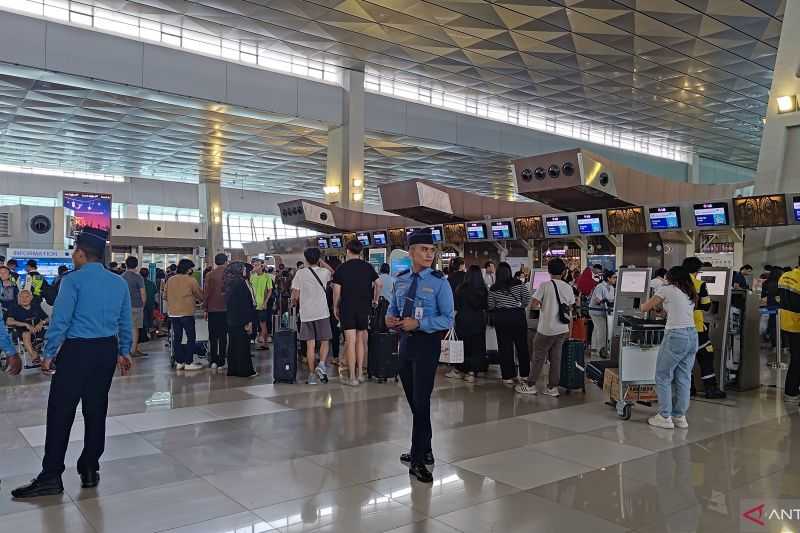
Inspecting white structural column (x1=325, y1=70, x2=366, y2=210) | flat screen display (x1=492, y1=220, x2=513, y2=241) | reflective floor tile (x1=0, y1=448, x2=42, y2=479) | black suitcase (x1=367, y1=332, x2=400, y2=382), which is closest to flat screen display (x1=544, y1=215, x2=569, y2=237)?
flat screen display (x1=492, y1=220, x2=513, y2=241)

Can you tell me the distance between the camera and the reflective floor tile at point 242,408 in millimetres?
6195

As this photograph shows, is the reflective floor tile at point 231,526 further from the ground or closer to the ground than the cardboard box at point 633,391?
closer to the ground

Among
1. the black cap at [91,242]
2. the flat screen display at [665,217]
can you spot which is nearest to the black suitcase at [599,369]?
the black cap at [91,242]

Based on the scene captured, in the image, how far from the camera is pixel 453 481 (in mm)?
4195

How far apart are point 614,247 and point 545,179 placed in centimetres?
259

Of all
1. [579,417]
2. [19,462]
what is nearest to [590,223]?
[579,417]

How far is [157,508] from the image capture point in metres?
3.69

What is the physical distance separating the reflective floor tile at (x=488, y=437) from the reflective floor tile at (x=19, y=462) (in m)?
2.95

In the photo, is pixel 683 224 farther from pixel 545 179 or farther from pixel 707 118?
pixel 707 118

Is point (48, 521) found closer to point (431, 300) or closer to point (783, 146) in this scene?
point (431, 300)

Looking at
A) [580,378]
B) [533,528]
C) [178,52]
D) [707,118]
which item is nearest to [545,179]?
[580,378]

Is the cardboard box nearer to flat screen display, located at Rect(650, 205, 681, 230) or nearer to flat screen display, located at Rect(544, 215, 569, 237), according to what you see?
flat screen display, located at Rect(650, 205, 681, 230)

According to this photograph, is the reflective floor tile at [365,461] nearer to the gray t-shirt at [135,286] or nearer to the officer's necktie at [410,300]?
the officer's necktie at [410,300]

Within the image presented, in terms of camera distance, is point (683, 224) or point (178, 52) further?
point (178, 52)
